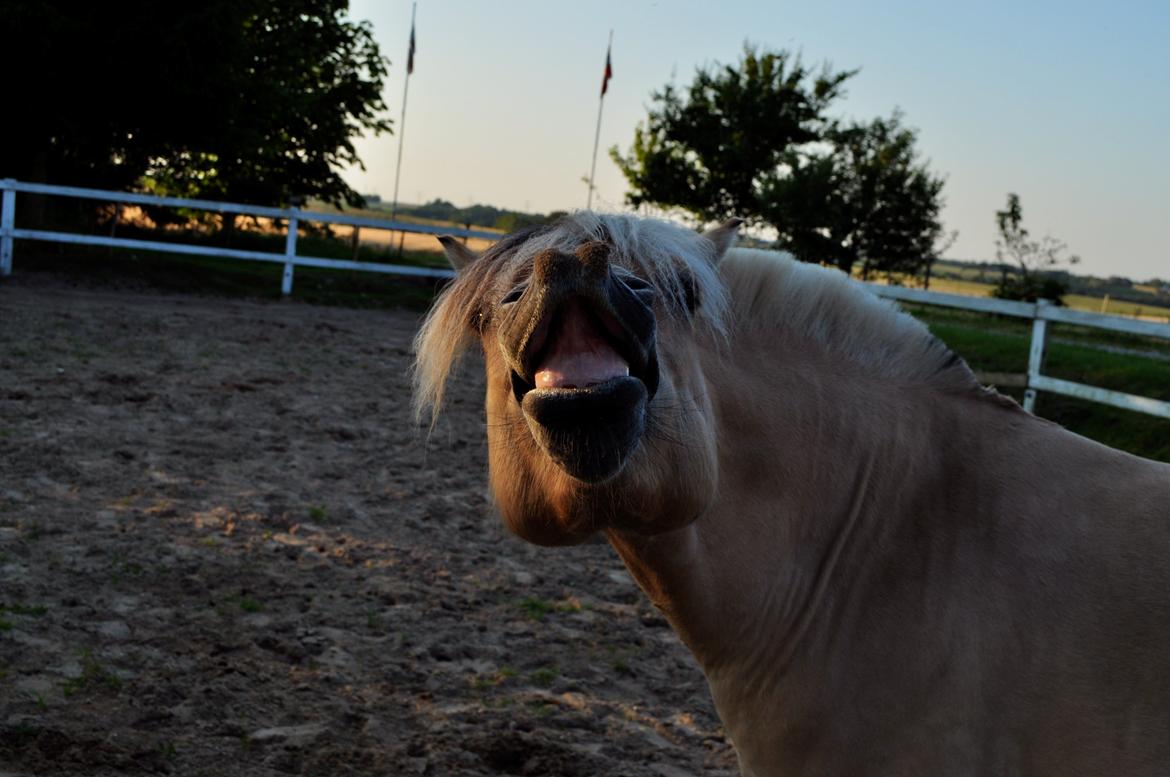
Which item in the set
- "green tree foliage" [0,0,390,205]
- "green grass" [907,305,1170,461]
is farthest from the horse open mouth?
"green tree foliage" [0,0,390,205]

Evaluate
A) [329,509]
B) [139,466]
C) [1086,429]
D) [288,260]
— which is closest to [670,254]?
[329,509]

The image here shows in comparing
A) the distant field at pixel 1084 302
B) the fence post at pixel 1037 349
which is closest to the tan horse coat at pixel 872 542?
the fence post at pixel 1037 349

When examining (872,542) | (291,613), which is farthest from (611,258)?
(291,613)

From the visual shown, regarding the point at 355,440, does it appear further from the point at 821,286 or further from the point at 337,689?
the point at 821,286

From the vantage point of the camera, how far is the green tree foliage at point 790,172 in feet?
89.4

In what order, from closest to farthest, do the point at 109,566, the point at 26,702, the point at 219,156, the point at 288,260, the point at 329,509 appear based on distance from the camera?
the point at 26,702
the point at 109,566
the point at 329,509
the point at 288,260
the point at 219,156

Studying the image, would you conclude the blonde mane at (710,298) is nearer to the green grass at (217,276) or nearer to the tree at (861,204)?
the green grass at (217,276)

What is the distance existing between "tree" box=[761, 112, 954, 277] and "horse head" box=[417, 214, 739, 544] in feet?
81.3

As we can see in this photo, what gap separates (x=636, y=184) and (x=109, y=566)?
88.4ft

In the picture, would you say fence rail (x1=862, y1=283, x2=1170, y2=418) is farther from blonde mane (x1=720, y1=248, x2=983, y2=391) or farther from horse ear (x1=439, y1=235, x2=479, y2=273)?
horse ear (x1=439, y1=235, x2=479, y2=273)

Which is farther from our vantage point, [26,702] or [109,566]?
[109,566]

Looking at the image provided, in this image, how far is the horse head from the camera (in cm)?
187

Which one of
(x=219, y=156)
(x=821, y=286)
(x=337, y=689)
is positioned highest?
(x=219, y=156)

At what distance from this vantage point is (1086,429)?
9.19 meters
